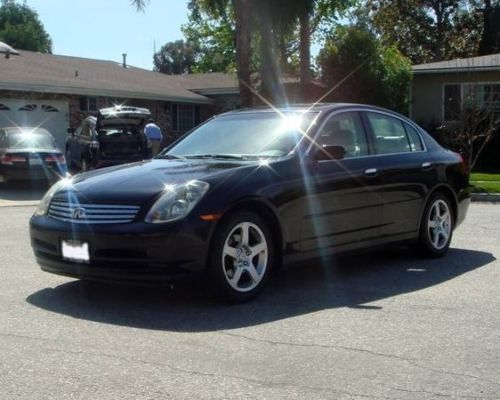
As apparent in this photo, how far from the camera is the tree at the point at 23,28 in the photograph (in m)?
59.9

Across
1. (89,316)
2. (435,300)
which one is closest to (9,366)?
(89,316)

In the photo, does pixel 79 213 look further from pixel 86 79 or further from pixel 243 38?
pixel 86 79

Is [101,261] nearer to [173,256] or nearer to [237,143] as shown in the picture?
[173,256]

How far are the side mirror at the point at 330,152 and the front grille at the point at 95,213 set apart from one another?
1884 mm

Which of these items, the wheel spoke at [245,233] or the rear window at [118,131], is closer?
the wheel spoke at [245,233]

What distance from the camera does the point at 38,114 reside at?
23641 mm

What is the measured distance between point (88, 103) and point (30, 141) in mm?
7727

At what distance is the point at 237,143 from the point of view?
7.05 m

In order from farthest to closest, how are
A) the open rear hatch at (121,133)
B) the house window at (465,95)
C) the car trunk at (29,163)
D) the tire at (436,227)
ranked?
the house window at (465,95) → the open rear hatch at (121,133) → the car trunk at (29,163) → the tire at (436,227)

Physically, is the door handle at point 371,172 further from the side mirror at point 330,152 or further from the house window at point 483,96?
the house window at point 483,96

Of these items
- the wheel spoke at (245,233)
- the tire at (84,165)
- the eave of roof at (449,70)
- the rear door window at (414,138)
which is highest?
the eave of roof at (449,70)

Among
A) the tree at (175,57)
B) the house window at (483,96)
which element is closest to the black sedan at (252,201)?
the house window at (483,96)

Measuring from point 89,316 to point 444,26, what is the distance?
46.7 metres

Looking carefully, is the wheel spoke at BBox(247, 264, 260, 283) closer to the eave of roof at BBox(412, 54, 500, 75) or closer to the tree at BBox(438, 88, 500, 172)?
the tree at BBox(438, 88, 500, 172)
